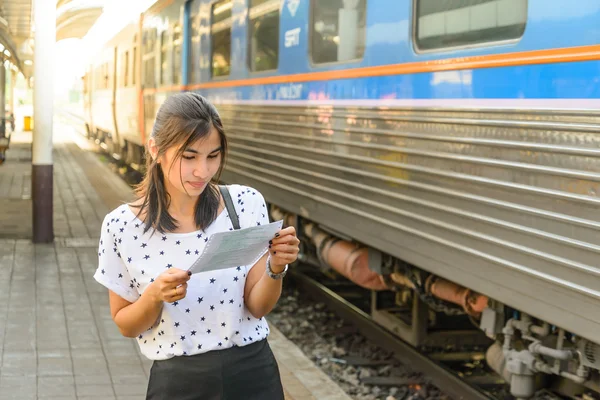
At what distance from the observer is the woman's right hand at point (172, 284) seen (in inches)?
85.1

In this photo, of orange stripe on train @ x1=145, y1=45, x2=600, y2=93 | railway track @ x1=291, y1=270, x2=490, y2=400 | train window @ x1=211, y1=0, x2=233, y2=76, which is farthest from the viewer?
train window @ x1=211, y1=0, x2=233, y2=76

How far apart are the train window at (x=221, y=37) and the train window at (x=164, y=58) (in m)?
2.87

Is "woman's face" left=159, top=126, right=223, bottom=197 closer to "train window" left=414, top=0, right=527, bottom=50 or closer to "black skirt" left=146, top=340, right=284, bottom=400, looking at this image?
"black skirt" left=146, top=340, right=284, bottom=400

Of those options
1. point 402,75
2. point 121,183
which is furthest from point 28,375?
point 121,183

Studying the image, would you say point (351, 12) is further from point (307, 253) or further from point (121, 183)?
point (121, 183)

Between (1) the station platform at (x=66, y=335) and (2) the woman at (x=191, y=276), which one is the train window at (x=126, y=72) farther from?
(2) the woman at (x=191, y=276)

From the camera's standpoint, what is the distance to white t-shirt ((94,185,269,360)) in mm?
2383

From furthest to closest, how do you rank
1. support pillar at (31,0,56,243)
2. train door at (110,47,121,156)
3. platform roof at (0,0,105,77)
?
train door at (110,47,121,156) → platform roof at (0,0,105,77) → support pillar at (31,0,56,243)

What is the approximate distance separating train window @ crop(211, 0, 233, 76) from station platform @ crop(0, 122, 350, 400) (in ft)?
7.16


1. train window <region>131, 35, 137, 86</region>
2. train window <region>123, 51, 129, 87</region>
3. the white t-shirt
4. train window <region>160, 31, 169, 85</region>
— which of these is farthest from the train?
train window <region>123, 51, 129, 87</region>

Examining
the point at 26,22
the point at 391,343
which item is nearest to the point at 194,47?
the point at 391,343

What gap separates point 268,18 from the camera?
759 centimetres

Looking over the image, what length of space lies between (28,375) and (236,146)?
3.88 m

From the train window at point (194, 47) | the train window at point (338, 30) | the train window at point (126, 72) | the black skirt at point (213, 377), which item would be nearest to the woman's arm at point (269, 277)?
the black skirt at point (213, 377)
